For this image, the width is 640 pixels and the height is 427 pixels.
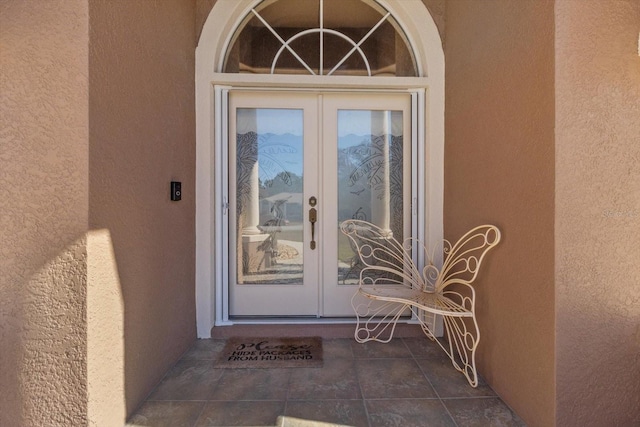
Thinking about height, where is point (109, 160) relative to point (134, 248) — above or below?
above

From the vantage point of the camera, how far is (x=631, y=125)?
1.54 m

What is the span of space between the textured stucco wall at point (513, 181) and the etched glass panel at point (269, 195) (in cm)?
137

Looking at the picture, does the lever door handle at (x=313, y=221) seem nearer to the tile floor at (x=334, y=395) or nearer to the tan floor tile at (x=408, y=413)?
the tile floor at (x=334, y=395)

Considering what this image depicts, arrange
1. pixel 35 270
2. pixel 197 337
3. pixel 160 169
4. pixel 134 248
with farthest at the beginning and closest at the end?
pixel 197 337 → pixel 160 169 → pixel 134 248 → pixel 35 270

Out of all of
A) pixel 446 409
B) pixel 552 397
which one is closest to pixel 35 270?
pixel 446 409

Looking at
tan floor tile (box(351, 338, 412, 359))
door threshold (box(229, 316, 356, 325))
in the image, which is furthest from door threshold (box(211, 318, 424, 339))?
tan floor tile (box(351, 338, 412, 359))

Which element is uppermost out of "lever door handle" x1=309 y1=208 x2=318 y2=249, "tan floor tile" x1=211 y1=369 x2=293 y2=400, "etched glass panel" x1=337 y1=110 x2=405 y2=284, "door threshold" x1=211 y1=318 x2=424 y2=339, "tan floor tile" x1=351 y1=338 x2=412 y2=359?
"etched glass panel" x1=337 y1=110 x2=405 y2=284

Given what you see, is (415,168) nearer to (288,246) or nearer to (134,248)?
(288,246)

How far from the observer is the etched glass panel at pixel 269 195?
9.38ft

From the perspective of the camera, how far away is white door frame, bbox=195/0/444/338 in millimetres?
2646

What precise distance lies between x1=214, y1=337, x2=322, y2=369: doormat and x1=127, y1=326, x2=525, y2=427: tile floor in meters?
0.07

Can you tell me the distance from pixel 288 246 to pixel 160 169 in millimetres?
1248

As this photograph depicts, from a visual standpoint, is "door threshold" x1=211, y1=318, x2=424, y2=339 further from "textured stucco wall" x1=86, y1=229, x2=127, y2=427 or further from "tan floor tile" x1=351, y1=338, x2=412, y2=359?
"textured stucco wall" x1=86, y1=229, x2=127, y2=427

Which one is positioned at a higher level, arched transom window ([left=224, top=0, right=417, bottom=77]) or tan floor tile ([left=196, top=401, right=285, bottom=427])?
arched transom window ([left=224, top=0, right=417, bottom=77])
